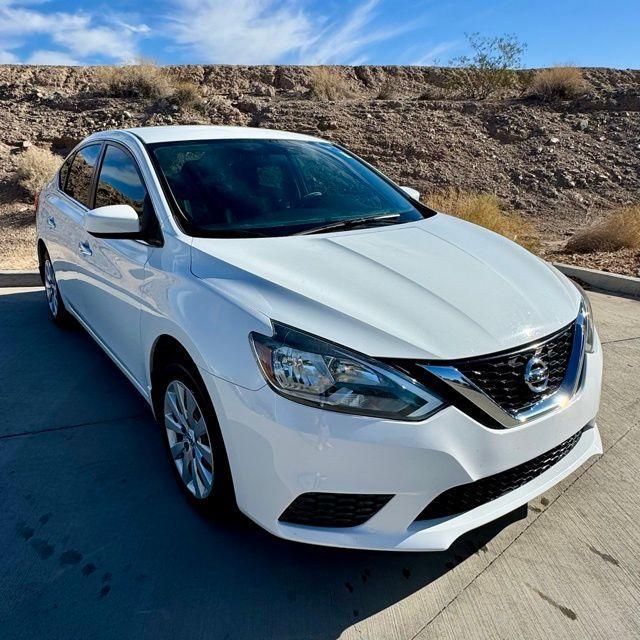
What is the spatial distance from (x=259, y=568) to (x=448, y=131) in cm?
1436

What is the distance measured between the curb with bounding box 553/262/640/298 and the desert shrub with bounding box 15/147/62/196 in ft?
30.8

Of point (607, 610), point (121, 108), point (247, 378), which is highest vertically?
point (121, 108)

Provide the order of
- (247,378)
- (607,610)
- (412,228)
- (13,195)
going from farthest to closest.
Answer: (13,195) < (412,228) < (607,610) < (247,378)

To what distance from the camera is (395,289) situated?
209cm

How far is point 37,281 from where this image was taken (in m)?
5.96

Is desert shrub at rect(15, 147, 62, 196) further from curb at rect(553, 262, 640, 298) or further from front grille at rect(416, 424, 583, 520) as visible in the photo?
front grille at rect(416, 424, 583, 520)

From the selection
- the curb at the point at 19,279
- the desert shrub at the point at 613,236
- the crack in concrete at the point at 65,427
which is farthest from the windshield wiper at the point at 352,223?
the desert shrub at the point at 613,236

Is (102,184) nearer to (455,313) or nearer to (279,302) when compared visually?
(279,302)

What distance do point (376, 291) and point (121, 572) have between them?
1417 mm

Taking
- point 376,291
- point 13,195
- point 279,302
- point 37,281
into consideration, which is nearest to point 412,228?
point 376,291

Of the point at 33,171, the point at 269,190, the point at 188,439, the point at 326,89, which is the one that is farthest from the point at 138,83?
the point at 188,439

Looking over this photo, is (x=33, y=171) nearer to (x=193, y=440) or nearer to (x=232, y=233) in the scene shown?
(x=232, y=233)

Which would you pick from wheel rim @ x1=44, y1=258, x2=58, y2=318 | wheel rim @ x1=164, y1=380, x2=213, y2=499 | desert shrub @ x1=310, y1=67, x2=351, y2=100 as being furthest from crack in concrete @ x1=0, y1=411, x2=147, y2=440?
desert shrub @ x1=310, y1=67, x2=351, y2=100

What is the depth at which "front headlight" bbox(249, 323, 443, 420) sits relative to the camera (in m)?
1.71
